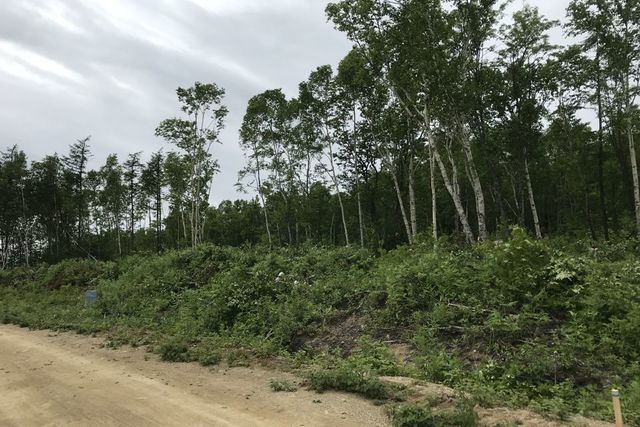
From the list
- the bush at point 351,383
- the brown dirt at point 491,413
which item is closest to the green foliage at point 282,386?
the bush at point 351,383

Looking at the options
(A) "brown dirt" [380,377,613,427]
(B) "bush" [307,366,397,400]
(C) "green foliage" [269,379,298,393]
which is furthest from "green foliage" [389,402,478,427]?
(C) "green foliage" [269,379,298,393]

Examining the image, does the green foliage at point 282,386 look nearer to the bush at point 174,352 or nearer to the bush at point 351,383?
the bush at point 351,383

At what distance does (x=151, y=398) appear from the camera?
267 inches

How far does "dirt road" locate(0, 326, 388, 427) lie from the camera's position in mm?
5785

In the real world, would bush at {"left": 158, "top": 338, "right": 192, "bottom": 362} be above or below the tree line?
below

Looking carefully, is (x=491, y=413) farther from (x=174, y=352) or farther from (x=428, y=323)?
(x=174, y=352)

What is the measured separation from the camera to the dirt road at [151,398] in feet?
19.0

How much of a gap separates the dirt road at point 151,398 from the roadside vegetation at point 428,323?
1.59 ft

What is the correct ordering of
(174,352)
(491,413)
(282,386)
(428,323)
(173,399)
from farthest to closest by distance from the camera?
(174,352) → (428,323) → (282,386) → (173,399) → (491,413)

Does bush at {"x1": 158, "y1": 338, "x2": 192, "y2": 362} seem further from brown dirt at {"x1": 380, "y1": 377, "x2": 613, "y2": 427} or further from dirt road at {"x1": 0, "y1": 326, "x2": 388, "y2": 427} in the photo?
brown dirt at {"x1": 380, "y1": 377, "x2": 613, "y2": 427}

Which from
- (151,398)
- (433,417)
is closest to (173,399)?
(151,398)

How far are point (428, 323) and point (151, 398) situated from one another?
16.6ft

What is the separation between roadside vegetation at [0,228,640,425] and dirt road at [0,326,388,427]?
0.49m

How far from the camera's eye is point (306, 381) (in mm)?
7262
